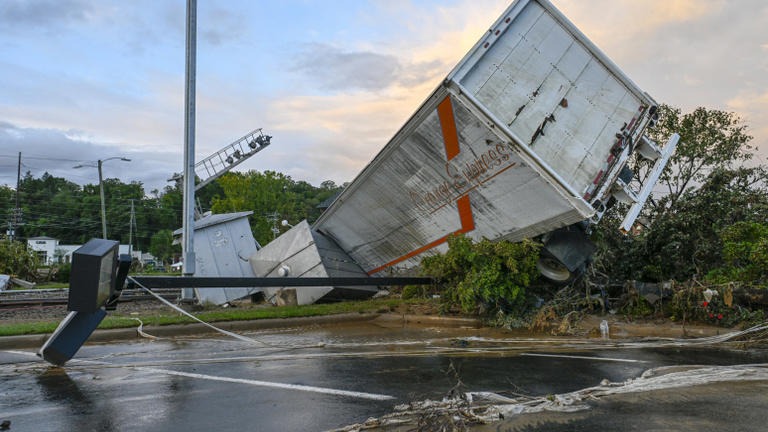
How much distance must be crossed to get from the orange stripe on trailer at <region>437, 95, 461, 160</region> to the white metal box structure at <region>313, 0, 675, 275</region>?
0.02 meters

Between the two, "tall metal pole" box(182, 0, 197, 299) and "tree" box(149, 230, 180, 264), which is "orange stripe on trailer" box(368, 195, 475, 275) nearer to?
"tall metal pole" box(182, 0, 197, 299)

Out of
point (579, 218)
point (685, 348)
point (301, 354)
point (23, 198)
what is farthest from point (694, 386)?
point (23, 198)

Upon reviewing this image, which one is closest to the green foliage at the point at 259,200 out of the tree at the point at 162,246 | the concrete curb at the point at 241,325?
the tree at the point at 162,246

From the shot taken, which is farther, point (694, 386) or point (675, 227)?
point (675, 227)

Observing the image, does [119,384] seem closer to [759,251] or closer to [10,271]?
[759,251]

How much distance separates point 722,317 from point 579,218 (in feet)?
9.37

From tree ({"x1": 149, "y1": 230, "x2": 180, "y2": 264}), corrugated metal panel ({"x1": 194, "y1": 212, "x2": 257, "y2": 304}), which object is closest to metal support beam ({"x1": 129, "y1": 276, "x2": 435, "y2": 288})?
corrugated metal panel ({"x1": 194, "y1": 212, "x2": 257, "y2": 304})

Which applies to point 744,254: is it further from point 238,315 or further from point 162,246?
point 162,246

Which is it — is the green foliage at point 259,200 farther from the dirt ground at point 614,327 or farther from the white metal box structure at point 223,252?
the dirt ground at point 614,327

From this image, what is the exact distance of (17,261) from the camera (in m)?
28.7

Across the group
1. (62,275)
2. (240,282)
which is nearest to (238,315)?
(240,282)

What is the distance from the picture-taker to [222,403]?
490 centimetres

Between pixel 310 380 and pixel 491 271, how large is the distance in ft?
17.2

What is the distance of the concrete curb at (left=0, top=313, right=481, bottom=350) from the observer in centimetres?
868
